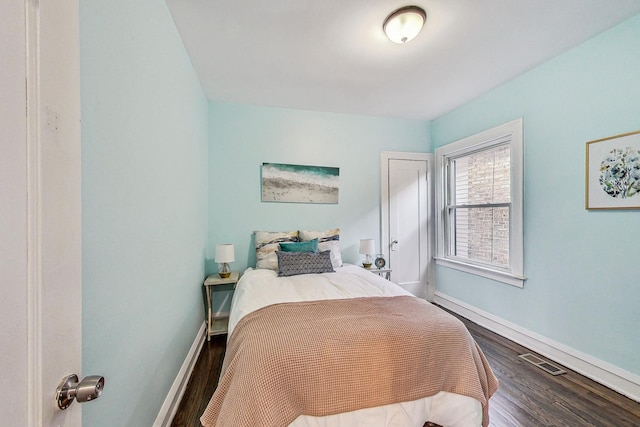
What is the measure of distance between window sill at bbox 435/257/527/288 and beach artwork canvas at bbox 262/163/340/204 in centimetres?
172

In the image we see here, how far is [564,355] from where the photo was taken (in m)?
2.19

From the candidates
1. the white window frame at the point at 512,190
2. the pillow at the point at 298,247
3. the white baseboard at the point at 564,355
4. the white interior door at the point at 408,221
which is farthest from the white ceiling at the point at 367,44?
the white baseboard at the point at 564,355

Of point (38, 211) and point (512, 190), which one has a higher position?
point (512, 190)

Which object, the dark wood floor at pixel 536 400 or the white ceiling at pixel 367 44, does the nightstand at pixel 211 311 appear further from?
the white ceiling at pixel 367 44

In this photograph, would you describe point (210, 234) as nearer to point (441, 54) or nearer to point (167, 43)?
point (167, 43)

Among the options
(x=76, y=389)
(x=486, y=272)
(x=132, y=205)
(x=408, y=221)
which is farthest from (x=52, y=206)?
(x=408, y=221)

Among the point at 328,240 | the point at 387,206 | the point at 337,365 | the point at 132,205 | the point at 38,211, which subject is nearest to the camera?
the point at 38,211

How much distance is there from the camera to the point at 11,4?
0.39m

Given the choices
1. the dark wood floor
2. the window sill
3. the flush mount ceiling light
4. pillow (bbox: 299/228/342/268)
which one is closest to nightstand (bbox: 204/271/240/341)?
the dark wood floor

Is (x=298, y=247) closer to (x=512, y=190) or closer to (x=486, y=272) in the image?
(x=486, y=272)

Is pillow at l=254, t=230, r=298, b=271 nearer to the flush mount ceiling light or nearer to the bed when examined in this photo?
the bed

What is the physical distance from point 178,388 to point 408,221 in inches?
123

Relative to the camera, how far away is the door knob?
473 millimetres

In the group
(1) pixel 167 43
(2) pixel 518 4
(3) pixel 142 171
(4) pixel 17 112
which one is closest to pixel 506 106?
(2) pixel 518 4
